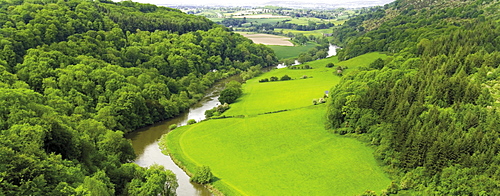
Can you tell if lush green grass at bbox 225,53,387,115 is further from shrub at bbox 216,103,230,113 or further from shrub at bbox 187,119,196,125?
shrub at bbox 187,119,196,125

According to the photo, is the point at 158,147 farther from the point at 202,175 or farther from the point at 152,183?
the point at 152,183

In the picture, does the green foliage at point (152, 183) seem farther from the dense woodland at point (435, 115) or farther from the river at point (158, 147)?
the dense woodland at point (435, 115)

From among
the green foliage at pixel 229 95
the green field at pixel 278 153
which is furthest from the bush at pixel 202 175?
the green foliage at pixel 229 95

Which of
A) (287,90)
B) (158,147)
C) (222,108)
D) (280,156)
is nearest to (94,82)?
(158,147)

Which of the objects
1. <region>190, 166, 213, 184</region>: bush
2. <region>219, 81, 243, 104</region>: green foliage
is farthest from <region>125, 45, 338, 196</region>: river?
<region>219, 81, 243, 104</region>: green foliage

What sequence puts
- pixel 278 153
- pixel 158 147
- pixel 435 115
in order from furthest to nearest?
pixel 158 147 < pixel 278 153 < pixel 435 115

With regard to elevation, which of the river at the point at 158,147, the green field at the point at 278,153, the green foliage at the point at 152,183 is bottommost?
the river at the point at 158,147
